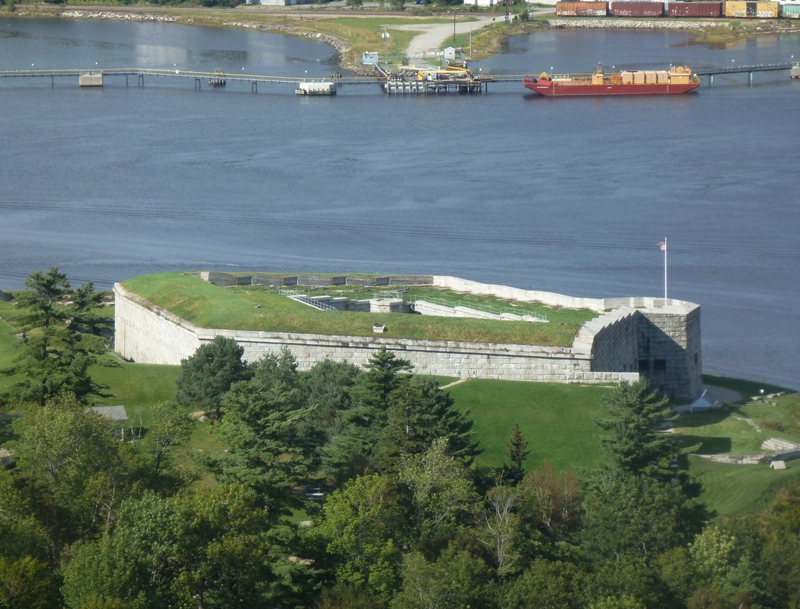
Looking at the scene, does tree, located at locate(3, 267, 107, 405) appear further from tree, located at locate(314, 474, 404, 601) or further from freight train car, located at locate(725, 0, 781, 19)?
freight train car, located at locate(725, 0, 781, 19)

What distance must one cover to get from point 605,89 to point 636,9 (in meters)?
50.1

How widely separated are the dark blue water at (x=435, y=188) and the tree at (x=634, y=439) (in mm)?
18612

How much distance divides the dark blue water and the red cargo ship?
1.93 meters

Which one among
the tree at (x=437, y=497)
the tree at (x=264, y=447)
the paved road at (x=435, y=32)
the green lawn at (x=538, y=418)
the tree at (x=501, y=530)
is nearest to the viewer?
the tree at (x=501, y=530)

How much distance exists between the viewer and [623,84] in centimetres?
13925

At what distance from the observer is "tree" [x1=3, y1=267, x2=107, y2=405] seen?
135 feet

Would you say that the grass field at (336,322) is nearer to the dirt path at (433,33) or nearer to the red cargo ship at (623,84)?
the red cargo ship at (623,84)

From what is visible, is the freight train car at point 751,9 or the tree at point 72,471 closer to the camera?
the tree at point 72,471

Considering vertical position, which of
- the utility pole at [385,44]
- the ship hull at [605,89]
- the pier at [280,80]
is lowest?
the ship hull at [605,89]

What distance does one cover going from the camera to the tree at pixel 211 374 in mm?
43844

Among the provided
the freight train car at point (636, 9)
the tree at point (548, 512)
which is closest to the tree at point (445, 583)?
the tree at point (548, 512)

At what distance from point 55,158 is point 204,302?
202 feet

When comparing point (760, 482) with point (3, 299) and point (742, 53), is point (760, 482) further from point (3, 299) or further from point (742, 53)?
point (742, 53)

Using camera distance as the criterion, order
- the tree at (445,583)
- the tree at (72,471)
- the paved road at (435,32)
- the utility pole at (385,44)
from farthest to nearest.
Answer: the paved road at (435,32) → the utility pole at (385,44) → the tree at (72,471) → the tree at (445,583)
